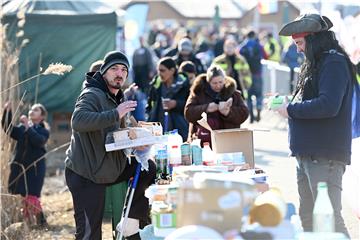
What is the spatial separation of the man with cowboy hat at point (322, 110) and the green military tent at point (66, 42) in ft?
29.2

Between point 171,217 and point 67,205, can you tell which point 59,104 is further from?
point 171,217

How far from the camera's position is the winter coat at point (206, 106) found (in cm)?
728

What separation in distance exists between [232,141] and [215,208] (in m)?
2.30

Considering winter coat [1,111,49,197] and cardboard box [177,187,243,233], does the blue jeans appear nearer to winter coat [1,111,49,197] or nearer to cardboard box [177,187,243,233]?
cardboard box [177,187,243,233]

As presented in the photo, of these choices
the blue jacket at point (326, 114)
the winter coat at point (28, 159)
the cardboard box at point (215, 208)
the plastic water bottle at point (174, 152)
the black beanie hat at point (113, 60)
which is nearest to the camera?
the cardboard box at point (215, 208)

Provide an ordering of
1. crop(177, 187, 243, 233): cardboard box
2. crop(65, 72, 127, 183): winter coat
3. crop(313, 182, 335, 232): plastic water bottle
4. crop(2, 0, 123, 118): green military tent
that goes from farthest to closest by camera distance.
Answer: crop(2, 0, 123, 118): green military tent, crop(65, 72, 127, 183): winter coat, crop(313, 182, 335, 232): plastic water bottle, crop(177, 187, 243, 233): cardboard box

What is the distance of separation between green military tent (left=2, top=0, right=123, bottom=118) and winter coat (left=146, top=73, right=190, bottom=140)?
4.91 meters

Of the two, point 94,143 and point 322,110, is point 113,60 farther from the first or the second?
point 322,110

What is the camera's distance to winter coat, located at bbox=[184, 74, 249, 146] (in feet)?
23.9

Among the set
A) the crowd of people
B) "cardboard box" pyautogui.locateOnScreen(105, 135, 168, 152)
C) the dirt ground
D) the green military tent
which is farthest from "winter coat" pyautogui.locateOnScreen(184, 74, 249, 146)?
the green military tent

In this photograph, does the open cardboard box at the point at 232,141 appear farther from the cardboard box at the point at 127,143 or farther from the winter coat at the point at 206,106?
the winter coat at the point at 206,106

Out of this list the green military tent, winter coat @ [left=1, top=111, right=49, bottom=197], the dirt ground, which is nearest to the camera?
the dirt ground

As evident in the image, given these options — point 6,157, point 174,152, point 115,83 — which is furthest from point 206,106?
point 6,157

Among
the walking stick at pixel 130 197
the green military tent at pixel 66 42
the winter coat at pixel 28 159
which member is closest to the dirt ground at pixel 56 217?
the winter coat at pixel 28 159
